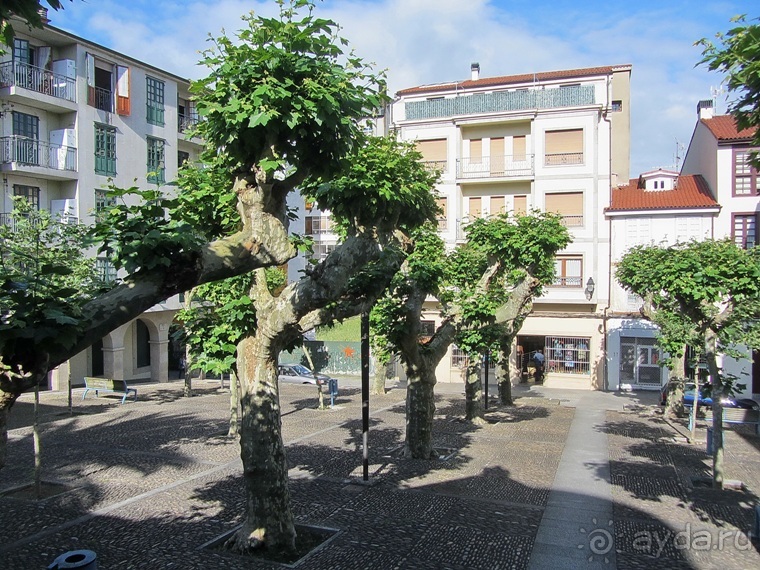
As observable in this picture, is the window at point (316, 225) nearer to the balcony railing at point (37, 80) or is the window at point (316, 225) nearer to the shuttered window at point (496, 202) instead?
the shuttered window at point (496, 202)

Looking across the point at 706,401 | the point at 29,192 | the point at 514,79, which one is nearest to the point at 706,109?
the point at 514,79

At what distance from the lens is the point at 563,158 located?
31906mm

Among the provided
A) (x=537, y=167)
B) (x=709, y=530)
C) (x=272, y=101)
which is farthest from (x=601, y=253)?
(x=272, y=101)

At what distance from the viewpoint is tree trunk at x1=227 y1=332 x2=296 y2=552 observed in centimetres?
867

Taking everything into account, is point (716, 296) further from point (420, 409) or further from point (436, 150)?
point (436, 150)

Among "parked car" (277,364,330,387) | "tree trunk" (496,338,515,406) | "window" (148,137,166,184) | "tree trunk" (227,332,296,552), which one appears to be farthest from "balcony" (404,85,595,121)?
"tree trunk" (227,332,296,552)

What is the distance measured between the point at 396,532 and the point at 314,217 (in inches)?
1303

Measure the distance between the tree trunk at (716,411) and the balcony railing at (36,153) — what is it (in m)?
24.8

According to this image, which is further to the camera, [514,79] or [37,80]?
[514,79]

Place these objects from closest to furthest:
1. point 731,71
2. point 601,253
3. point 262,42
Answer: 1. point 731,71
2. point 262,42
3. point 601,253

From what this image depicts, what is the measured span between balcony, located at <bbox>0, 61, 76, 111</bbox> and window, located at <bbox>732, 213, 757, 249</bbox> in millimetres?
30013

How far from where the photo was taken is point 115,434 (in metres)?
17.6

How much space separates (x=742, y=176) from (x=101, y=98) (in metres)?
29.6

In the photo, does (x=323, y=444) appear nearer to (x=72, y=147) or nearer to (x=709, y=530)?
(x=709, y=530)
